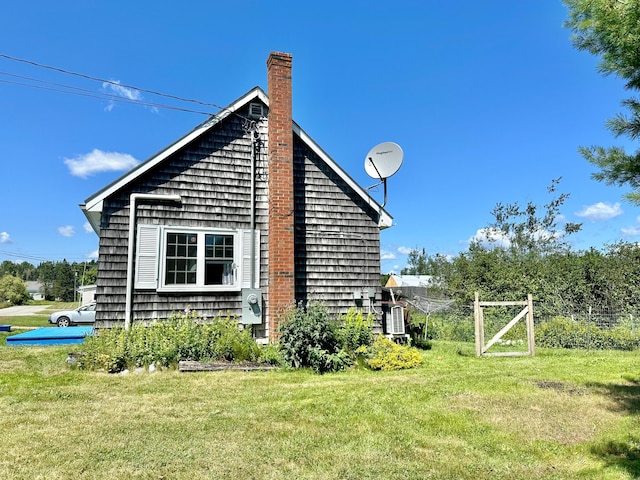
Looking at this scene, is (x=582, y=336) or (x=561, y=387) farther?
(x=582, y=336)

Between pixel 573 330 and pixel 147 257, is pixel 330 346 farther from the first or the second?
pixel 573 330

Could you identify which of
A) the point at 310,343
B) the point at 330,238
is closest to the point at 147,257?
the point at 310,343

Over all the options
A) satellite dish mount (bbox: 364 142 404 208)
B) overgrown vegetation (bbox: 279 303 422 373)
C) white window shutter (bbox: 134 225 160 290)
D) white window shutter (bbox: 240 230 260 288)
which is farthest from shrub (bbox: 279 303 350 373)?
satellite dish mount (bbox: 364 142 404 208)

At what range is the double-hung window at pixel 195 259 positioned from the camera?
9055mm

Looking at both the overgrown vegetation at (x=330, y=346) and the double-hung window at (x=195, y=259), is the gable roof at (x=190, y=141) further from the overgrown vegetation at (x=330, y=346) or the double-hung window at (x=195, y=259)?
the overgrown vegetation at (x=330, y=346)

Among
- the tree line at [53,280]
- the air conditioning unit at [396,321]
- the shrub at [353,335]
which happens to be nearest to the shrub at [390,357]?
the shrub at [353,335]

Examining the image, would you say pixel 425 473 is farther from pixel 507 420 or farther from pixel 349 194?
pixel 349 194

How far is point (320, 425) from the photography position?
15.4ft

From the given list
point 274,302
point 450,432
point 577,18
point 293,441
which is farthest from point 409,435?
point 274,302

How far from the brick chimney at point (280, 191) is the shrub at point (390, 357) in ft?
6.86

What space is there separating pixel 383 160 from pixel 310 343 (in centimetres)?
521

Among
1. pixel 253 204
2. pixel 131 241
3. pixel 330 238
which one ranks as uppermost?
pixel 253 204

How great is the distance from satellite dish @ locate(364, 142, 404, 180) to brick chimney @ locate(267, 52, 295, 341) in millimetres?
2296

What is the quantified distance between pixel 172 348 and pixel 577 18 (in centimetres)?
781
